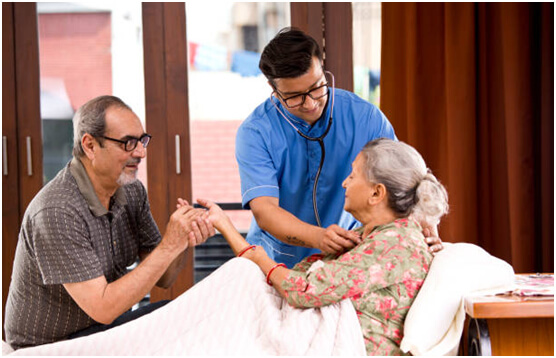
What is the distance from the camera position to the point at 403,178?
5.42 ft

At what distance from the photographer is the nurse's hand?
1.69 meters

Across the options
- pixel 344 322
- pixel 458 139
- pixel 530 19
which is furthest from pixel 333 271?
pixel 530 19

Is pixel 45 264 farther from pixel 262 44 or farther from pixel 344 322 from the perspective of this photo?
pixel 262 44

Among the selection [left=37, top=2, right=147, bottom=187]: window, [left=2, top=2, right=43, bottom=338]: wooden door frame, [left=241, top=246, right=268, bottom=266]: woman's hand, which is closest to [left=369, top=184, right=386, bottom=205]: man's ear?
[left=241, top=246, right=268, bottom=266]: woman's hand

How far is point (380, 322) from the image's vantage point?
151cm

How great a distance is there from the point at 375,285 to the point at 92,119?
3.32 feet

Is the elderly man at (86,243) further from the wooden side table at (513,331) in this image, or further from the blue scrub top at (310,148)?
the wooden side table at (513,331)

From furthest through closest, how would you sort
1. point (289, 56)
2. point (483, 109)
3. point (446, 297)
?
point (483, 109)
point (289, 56)
point (446, 297)

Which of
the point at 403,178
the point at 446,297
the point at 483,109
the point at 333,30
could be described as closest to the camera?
the point at 446,297

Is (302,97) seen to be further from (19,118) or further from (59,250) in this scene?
(19,118)

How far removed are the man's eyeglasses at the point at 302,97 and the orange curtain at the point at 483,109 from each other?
119cm

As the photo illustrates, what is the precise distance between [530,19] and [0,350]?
2.77 meters

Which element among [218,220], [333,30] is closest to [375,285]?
[218,220]

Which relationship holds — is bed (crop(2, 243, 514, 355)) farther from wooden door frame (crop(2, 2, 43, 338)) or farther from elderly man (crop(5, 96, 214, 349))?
wooden door frame (crop(2, 2, 43, 338))
